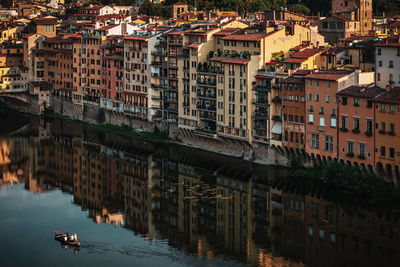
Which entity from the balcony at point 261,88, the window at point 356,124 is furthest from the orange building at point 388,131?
the balcony at point 261,88

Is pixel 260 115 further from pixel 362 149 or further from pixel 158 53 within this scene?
pixel 158 53

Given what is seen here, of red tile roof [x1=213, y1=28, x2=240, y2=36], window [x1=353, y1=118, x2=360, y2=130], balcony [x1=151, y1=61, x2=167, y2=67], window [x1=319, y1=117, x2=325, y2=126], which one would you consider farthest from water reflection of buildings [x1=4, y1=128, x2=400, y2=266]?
red tile roof [x1=213, y1=28, x2=240, y2=36]

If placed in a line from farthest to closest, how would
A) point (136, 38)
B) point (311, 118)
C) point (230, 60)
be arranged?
point (136, 38)
point (230, 60)
point (311, 118)

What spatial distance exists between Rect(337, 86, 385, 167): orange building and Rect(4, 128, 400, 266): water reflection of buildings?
316 centimetres

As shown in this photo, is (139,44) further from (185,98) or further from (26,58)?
(26,58)

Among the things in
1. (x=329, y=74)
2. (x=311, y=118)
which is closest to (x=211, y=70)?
(x=311, y=118)

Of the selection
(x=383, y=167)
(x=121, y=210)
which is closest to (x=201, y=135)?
(x=121, y=210)

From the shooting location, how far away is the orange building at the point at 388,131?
4559cm

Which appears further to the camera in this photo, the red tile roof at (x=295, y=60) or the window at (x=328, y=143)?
the red tile roof at (x=295, y=60)

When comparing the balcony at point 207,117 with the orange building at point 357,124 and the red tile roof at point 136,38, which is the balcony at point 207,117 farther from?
the orange building at point 357,124

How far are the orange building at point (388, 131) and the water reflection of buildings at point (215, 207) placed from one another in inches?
132

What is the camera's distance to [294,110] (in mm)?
52406

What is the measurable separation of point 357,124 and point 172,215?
11.3 meters

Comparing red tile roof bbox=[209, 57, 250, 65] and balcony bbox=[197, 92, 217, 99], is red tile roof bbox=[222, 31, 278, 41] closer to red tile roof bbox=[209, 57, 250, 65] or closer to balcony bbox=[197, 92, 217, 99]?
red tile roof bbox=[209, 57, 250, 65]
